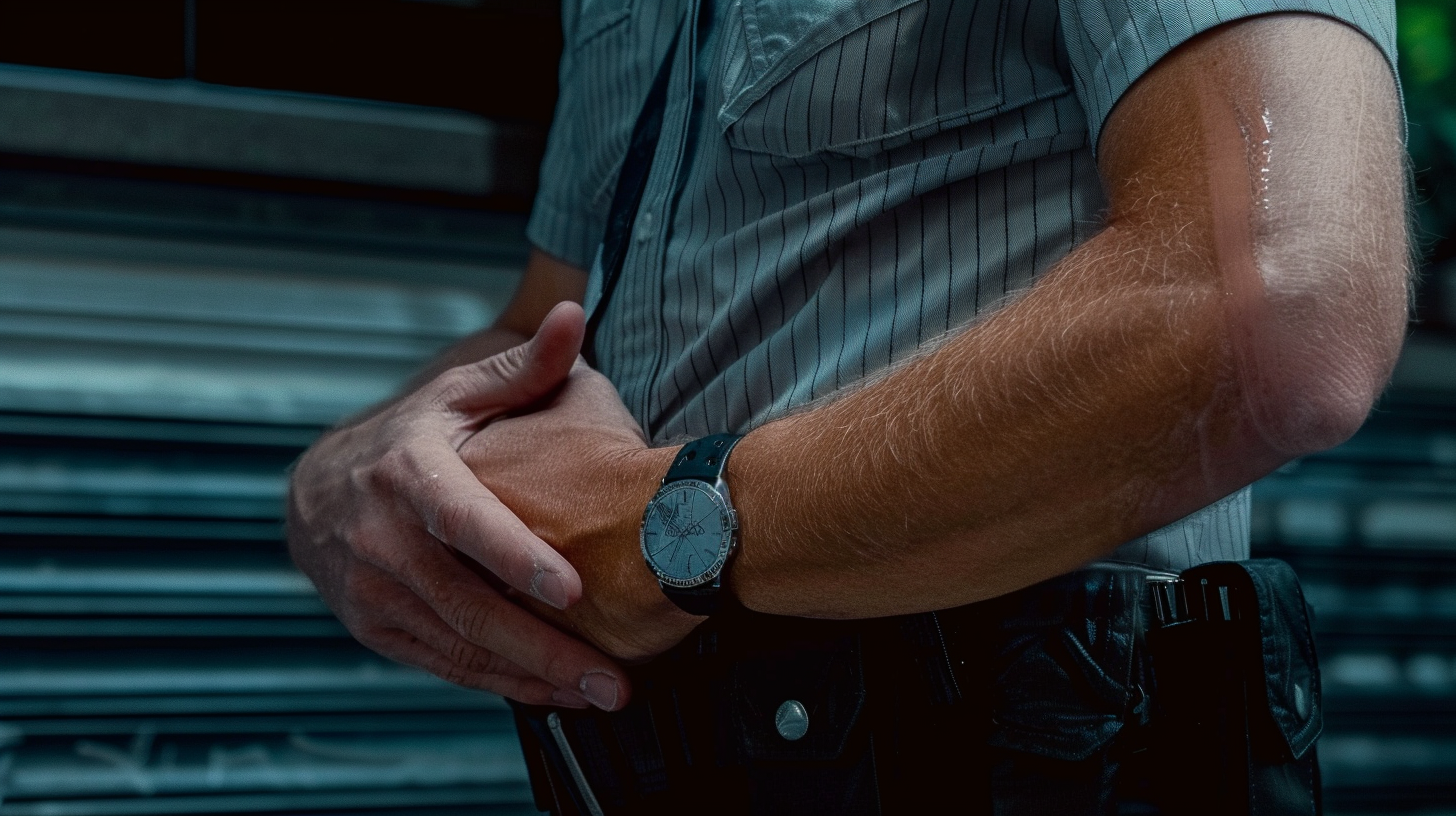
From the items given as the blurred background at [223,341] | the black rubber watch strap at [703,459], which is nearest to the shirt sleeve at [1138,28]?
the black rubber watch strap at [703,459]

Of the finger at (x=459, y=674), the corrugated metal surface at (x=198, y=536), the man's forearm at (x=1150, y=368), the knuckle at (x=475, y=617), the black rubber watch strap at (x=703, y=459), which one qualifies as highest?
the man's forearm at (x=1150, y=368)

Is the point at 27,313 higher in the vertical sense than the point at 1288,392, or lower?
lower

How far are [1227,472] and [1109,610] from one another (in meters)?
0.19

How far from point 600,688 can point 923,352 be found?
13.0 inches

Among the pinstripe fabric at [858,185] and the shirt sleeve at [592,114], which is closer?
the pinstripe fabric at [858,185]

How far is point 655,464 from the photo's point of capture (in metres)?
0.74

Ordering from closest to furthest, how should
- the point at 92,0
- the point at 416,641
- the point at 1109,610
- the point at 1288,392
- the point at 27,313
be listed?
the point at 1288,392
the point at 1109,610
the point at 416,641
the point at 92,0
the point at 27,313

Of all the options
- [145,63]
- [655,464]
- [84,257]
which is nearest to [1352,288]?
[655,464]

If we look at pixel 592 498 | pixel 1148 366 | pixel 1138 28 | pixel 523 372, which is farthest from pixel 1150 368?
pixel 523 372

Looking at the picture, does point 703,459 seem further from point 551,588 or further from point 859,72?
point 859,72

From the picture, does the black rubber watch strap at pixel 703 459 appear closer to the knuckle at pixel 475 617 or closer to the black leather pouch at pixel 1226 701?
the knuckle at pixel 475 617

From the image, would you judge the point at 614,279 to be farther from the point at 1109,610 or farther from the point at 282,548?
the point at 282,548

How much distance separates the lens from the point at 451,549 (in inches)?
31.9

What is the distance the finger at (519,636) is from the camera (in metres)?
0.79
